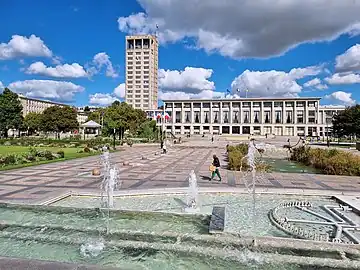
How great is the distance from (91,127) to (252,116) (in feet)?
221

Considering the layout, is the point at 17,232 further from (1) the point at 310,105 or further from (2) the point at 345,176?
(1) the point at 310,105

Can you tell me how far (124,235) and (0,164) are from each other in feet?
54.3

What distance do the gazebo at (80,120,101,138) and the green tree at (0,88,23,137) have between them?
571 inches

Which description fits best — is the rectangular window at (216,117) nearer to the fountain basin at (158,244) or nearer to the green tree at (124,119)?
the green tree at (124,119)

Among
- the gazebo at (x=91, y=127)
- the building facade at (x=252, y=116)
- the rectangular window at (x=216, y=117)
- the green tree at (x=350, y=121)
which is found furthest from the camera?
the rectangular window at (x=216, y=117)

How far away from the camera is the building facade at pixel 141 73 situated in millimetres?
137250

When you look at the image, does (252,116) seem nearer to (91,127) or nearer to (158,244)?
(91,127)

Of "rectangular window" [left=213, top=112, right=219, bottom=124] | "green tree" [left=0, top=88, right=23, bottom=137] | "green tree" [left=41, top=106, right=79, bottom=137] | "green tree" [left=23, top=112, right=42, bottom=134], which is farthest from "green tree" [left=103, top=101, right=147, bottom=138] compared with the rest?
"rectangular window" [left=213, top=112, right=219, bottom=124]

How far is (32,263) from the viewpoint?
327 centimetres

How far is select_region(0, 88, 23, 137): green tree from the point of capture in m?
64.4

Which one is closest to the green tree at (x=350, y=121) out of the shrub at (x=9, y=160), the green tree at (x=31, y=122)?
the shrub at (x=9, y=160)

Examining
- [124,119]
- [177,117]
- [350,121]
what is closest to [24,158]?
[124,119]

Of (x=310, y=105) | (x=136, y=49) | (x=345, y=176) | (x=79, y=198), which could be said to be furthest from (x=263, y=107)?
(x=79, y=198)

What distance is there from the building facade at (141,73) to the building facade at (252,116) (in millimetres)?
25216
